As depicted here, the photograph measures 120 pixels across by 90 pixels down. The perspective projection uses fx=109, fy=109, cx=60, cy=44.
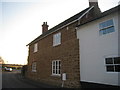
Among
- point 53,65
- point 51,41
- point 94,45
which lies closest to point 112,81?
point 94,45

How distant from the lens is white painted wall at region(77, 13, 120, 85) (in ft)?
26.5

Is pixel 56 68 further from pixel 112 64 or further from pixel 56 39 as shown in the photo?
pixel 112 64

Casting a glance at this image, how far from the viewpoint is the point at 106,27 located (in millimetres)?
8797

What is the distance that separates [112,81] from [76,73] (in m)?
3.55

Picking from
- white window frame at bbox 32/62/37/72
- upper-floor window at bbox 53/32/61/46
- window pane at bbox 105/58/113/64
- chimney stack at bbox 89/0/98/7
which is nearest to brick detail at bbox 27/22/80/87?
upper-floor window at bbox 53/32/61/46

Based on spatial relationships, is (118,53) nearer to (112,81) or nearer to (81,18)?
(112,81)

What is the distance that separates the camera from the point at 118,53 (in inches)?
305

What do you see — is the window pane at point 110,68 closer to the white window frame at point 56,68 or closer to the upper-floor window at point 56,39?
the white window frame at point 56,68

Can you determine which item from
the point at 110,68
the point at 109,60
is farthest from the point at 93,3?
the point at 110,68

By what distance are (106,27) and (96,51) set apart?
2.10 m

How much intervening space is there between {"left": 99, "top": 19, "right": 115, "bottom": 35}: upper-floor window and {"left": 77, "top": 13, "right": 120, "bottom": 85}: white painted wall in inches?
10.2

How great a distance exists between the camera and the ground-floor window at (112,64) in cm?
778

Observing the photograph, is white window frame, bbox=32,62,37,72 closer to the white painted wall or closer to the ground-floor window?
the white painted wall

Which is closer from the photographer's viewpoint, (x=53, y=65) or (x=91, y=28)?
(x=91, y=28)
